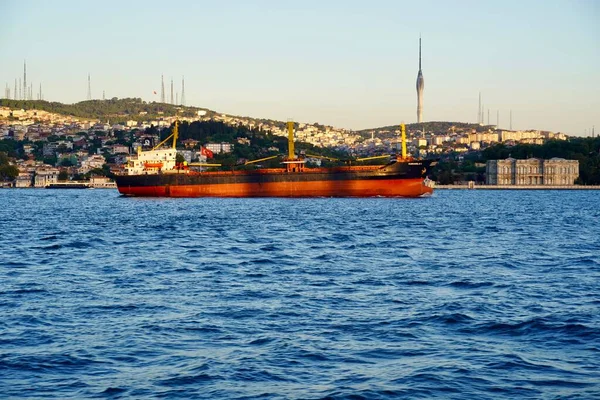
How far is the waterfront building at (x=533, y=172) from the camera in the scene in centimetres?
17250

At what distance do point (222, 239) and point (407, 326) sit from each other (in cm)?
2189

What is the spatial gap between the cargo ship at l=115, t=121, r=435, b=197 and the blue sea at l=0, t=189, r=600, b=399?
183 ft

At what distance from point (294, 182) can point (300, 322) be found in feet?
245

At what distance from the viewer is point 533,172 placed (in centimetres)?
17375

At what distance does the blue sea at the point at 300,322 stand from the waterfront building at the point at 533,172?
14422 centimetres

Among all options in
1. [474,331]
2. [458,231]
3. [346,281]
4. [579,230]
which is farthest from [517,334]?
[579,230]

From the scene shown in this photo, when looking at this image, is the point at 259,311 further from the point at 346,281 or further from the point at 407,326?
the point at 346,281

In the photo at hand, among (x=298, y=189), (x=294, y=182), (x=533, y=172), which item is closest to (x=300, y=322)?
(x=294, y=182)

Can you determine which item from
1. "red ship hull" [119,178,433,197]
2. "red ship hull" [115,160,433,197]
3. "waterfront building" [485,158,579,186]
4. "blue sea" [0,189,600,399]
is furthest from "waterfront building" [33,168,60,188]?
"blue sea" [0,189,600,399]

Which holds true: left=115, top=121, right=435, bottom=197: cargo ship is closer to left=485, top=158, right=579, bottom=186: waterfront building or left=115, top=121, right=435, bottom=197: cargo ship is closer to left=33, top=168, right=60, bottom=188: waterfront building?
left=485, top=158, right=579, bottom=186: waterfront building

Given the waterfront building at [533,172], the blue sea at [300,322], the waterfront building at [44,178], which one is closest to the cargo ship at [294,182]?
the blue sea at [300,322]

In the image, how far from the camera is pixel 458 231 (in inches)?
1687

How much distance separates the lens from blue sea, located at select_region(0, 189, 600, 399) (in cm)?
1270

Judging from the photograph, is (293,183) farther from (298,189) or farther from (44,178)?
(44,178)
